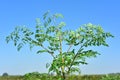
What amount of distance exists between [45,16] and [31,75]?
1416 mm

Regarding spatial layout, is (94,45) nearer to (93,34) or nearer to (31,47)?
(93,34)

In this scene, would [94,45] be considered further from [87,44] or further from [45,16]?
[45,16]

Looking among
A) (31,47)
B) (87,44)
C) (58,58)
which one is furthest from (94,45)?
(31,47)

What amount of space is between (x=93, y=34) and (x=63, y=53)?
0.79 metres

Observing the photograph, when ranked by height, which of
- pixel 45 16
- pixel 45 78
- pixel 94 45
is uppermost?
pixel 45 16

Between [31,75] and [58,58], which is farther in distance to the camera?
[31,75]

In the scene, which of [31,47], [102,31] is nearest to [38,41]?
[31,47]

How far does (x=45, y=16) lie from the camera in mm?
9641

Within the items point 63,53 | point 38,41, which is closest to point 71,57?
point 63,53

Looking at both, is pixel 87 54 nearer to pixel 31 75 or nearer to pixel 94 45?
pixel 94 45

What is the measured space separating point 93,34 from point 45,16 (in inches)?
48.1

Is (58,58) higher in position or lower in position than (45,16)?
lower

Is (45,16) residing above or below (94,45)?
above

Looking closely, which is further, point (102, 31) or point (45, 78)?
point (45, 78)
